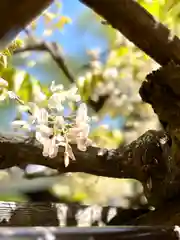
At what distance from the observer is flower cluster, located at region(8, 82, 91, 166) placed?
1.58ft

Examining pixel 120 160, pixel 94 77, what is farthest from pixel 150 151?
pixel 94 77

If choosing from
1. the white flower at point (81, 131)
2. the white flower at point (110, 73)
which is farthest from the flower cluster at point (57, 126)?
the white flower at point (110, 73)

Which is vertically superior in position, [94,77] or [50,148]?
[94,77]

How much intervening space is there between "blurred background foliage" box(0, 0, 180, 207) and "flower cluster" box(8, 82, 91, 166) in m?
0.09

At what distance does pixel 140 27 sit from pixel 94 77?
58cm

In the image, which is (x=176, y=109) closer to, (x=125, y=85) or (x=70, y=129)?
(x=70, y=129)

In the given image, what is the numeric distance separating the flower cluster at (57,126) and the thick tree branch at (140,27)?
0.12 metres

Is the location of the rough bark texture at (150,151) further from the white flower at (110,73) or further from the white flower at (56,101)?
the white flower at (110,73)

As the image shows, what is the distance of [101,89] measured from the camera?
976 mm

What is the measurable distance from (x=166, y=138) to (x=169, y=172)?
0.12 ft

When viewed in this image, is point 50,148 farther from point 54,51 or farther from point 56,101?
point 54,51

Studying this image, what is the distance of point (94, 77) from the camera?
97 centimetres

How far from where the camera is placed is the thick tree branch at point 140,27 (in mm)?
365

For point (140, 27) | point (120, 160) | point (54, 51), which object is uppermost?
point (54, 51)
